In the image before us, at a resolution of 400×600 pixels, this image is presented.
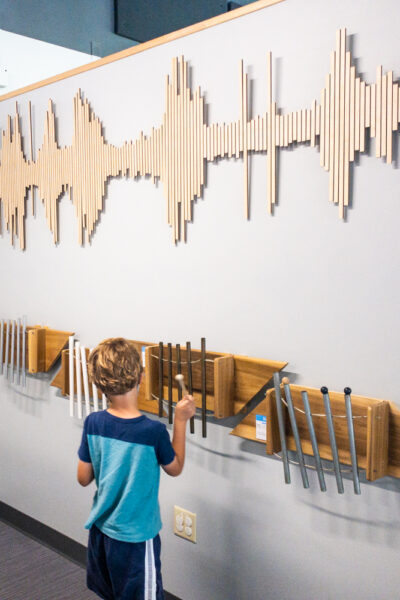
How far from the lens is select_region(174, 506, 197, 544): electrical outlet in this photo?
226 centimetres

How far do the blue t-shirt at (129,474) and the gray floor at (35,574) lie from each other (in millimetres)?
989

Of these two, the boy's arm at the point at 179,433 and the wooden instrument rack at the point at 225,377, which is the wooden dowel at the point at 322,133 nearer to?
the wooden instrument rack at the point at 225,377

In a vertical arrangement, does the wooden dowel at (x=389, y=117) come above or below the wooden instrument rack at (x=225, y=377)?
above

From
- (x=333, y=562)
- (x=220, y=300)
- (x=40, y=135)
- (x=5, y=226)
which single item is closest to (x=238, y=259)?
(x=220, y=300)

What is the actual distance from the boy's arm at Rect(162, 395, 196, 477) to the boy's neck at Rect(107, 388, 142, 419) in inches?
5.2

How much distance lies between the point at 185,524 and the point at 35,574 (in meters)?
0.90

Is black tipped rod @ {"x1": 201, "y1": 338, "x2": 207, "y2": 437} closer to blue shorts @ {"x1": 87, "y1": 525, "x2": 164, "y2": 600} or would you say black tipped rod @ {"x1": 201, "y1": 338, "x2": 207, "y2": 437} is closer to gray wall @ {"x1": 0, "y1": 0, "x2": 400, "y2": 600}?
gray wall @ {"x1": 0, "y1": 0, "x2": 400, "y2": 600}

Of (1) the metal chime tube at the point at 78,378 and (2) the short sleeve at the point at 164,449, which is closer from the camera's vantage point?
(2) the short sleeve at the point at 164,449

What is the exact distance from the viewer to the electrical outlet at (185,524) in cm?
226

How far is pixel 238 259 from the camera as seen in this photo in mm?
2059

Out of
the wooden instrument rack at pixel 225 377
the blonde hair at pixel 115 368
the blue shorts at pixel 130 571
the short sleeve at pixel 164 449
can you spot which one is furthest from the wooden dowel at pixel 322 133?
the blue shorts at pixel 130 571

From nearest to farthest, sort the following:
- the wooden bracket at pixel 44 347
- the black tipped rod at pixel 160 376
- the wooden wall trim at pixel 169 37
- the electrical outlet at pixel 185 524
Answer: the wooden wall trim at pixel 169 37, the black tipped rod at pixel 160 376, the electrical outlet at pixel 185 524, the wooden bracket at pixel 44 347

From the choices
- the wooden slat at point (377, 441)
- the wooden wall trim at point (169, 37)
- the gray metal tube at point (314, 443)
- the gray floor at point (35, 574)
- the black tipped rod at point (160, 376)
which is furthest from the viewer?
the gray floor at point (35, 574)

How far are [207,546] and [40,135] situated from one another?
2090mm
